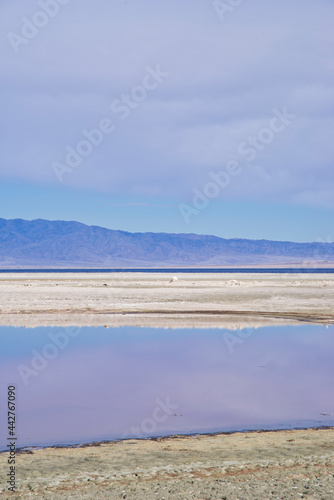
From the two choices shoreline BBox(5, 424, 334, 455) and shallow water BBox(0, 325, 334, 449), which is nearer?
shoreline BBox(5, 424, 334, 455)

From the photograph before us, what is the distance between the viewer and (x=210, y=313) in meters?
31.4

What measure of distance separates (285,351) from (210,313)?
511 inches

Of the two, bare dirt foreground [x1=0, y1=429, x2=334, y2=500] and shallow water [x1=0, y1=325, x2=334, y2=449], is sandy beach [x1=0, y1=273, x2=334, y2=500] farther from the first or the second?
shallow water [x1=0, y1=325, x2=334, y2=449]

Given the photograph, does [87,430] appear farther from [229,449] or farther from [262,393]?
[262,393]

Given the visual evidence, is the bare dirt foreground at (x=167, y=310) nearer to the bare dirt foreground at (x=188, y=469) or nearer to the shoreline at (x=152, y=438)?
the shoreline at (x=152, y=438)

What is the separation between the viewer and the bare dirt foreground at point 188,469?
6672mm

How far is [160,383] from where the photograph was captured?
13570mm

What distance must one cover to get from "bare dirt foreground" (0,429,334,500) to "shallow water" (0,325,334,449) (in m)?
0.90

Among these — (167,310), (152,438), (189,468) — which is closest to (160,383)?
(152,438)

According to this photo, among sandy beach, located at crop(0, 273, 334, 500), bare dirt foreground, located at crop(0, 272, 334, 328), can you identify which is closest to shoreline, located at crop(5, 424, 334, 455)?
sandy beach, located at crop(0, 273, 334, 500)

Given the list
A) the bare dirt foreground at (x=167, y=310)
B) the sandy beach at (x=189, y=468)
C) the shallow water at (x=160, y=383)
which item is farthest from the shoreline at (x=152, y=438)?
the bare dirt foreground at (x=167, y=310)

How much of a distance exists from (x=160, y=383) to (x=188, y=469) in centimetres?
607

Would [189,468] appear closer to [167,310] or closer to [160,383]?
[160,383]

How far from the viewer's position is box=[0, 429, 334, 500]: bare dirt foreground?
6.67 meters
